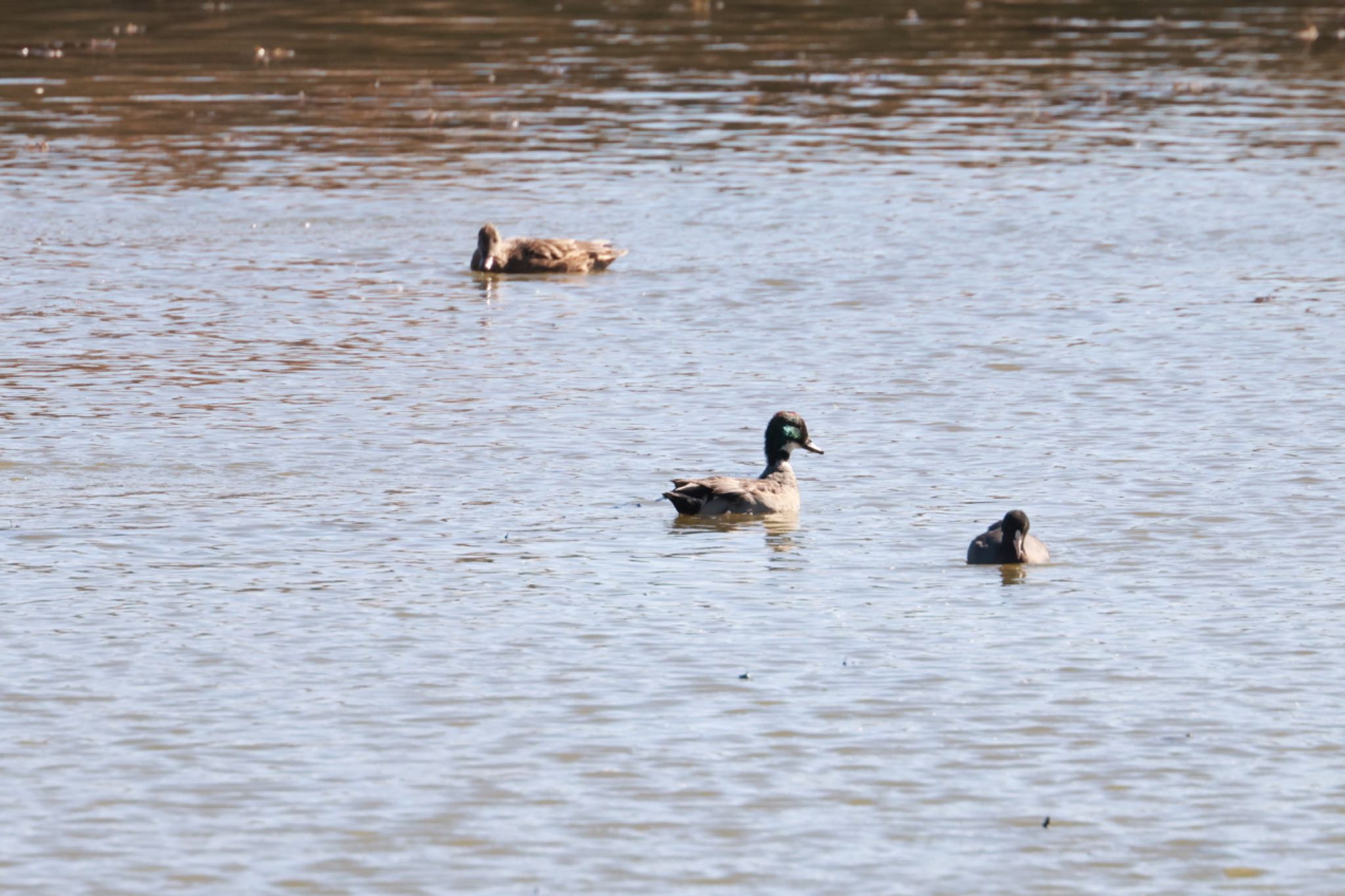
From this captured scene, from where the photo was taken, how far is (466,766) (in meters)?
12.1

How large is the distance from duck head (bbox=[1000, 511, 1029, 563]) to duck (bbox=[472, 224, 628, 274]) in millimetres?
12772

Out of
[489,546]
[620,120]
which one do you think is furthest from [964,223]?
[489,546]

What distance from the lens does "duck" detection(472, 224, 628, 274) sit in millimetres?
27672

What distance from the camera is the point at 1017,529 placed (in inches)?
610

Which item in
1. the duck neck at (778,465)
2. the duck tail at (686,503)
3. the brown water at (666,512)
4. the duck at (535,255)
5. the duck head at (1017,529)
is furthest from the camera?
the duck at (535,255)

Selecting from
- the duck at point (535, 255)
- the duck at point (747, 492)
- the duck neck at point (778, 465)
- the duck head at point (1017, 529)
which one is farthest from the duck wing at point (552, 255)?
the duck head at point (1017, 529)

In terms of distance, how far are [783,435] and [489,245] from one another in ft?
33.6

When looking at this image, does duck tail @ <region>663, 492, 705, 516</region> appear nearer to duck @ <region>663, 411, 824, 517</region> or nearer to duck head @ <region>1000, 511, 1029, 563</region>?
duck @ <region>663, 411, 824, 517</region>

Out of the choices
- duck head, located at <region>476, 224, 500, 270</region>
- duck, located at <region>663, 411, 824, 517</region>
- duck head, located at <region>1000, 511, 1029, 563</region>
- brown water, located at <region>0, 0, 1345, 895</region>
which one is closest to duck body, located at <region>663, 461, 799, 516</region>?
duck, located at <region>663, 411, 824, 517</region>

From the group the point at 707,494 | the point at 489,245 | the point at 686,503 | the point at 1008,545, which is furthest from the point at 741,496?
the point at 489,245

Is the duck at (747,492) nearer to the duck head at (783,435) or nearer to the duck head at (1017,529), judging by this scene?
the duck head at (783,435)

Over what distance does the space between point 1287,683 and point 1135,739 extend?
53.1 inches

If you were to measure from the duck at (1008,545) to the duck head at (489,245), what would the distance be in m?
12.6

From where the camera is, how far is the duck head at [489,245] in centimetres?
2747
